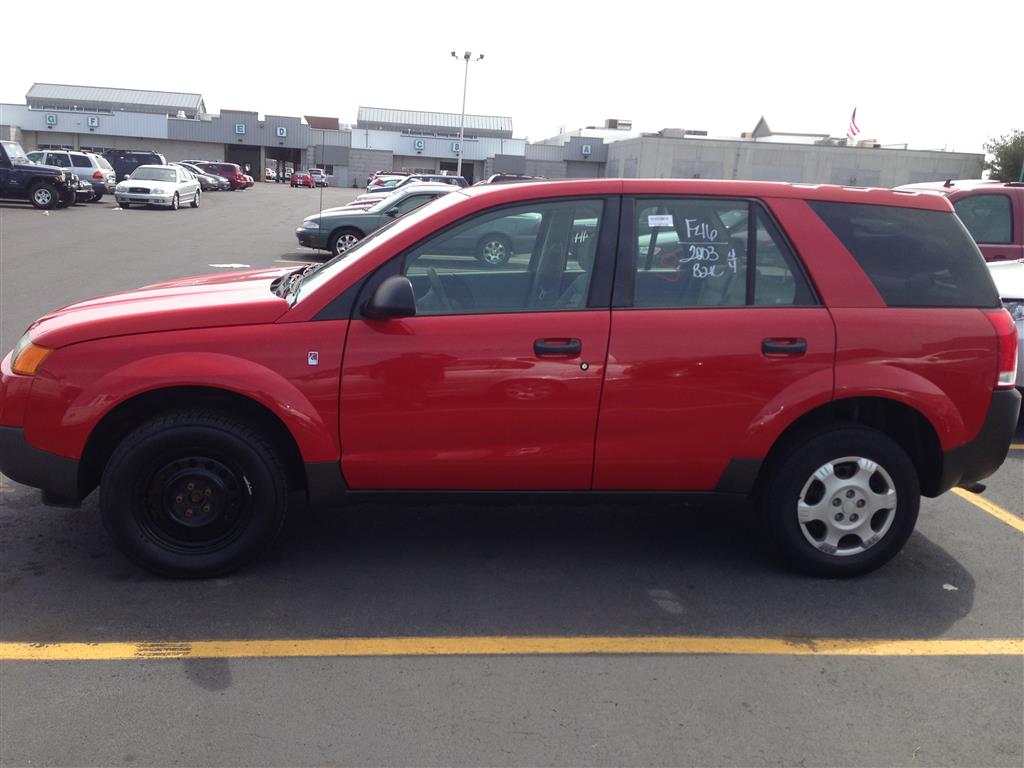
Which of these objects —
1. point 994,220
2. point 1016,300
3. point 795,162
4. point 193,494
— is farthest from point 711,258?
point 795,162

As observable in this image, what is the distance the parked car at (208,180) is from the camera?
4800 centimetres

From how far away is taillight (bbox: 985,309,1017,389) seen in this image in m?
4.13

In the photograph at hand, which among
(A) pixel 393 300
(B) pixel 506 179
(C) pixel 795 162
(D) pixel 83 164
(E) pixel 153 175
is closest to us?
(A) pixel 393 300

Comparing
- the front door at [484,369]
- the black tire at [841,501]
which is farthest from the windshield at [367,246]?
the black tire at [841,501]

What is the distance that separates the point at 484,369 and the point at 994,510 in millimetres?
3470

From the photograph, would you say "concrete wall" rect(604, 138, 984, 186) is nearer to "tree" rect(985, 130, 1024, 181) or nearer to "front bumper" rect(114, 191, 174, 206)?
"tree" rect(985, 130, 1024, 181)

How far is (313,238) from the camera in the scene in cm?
1673

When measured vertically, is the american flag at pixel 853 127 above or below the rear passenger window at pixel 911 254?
above

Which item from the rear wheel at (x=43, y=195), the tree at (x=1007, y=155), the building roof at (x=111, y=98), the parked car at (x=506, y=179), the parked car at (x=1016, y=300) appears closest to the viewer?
the parked car at (x=506, y=179)

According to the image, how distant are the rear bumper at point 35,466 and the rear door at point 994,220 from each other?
9258 millimetres

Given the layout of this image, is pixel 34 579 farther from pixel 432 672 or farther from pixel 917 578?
pixel 917 578

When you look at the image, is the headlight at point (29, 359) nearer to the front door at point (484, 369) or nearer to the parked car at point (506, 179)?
the front door at point (484, 369)

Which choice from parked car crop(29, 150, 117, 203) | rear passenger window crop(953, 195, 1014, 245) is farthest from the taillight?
parked car crop(29, 150, 117, 203)

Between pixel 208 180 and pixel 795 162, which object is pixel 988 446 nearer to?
pixel 208 180
